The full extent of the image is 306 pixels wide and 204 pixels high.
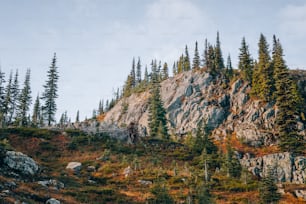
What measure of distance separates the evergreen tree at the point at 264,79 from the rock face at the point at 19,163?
63.3 m

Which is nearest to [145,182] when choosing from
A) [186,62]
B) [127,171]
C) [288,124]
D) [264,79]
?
[127,171]

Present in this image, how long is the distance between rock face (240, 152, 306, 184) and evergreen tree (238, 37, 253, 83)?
112 ft

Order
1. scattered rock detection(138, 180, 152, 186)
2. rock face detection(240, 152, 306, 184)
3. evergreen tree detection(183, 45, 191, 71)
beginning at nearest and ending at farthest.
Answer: scattered rock detection(138, 180, 152, 186)
rock face detection(240, 152, 306, 184)
evergreen tree detection(183, 45, 191, 71)

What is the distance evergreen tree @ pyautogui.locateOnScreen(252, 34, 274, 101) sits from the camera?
81062 millimetres

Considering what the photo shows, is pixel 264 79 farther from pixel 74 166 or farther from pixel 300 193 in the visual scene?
pixel 74 166

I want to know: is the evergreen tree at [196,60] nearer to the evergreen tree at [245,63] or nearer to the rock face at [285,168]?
the evergreen tree at [245,63]

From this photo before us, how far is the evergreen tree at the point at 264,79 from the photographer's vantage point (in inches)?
3191

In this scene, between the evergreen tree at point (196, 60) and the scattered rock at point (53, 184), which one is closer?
the scattered rock at point (53, 184)

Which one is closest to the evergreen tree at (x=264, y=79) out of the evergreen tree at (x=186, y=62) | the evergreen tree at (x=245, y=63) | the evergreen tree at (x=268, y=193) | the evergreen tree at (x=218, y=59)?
the evergreen tree at (x=245, y=63)

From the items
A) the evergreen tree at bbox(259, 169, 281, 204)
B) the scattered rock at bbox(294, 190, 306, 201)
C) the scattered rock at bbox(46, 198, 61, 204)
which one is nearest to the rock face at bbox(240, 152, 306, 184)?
the scattered rock at bbox(294, 190, 306, 201)

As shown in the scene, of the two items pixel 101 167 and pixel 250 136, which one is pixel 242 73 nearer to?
pixel 250 136

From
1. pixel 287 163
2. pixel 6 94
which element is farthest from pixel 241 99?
pixel 6 94

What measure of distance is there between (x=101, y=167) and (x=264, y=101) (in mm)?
52849

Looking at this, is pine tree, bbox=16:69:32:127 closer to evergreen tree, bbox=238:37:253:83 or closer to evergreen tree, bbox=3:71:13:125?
evergreen tree, bbox=3:71:13:125
